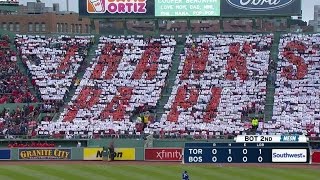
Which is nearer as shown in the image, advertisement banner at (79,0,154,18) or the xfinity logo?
the xfinity logo

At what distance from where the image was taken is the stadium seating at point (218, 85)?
55572 millimetres

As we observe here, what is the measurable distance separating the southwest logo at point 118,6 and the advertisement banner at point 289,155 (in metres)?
22.9

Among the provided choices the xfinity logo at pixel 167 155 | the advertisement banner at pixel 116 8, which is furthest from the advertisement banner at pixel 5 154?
the advertisement banner at pixel 116 8

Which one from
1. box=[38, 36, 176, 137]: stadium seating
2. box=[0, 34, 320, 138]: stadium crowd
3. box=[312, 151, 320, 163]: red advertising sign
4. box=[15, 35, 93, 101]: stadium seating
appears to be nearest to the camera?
box=[312, 151, 320, 163]: red advertising sign

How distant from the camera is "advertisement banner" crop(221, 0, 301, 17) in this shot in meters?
63.7

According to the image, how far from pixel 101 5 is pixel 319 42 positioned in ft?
60.3

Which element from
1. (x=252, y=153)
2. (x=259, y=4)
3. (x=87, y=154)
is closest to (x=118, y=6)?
(x=259, y=4)

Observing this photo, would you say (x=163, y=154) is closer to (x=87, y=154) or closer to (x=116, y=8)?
(x=87, y=154)

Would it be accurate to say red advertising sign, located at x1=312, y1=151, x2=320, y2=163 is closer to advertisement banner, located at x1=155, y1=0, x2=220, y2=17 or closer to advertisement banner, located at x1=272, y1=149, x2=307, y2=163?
advertisement banner, located at x1=272, y1=149, x2=307, y2=163

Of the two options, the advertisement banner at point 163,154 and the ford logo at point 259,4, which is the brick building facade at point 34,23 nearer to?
the ford logo at point 259,4

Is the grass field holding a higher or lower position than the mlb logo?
lower

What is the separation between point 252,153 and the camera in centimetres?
4700

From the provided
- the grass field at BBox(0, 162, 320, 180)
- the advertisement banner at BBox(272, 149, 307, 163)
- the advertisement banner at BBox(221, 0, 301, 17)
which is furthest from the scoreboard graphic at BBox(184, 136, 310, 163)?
the advertisement banner at BBox(221, 0, 301, 17)

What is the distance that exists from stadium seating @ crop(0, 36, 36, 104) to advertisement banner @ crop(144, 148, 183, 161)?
1446 centimetres
